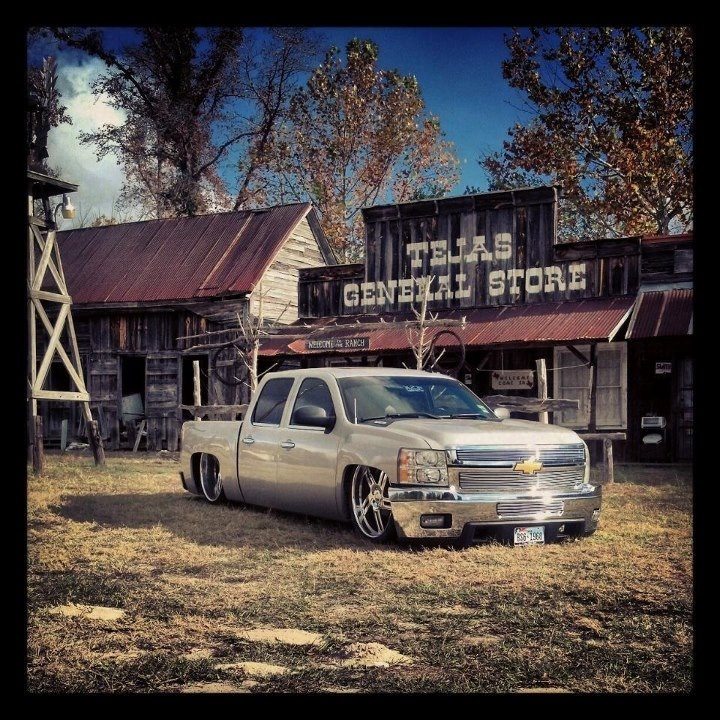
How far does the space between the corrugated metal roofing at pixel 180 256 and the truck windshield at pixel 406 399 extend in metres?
16.0

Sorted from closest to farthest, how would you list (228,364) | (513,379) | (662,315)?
(662,315) < (513,379) < (228,364)

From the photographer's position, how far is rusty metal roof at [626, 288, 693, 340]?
19266 mm

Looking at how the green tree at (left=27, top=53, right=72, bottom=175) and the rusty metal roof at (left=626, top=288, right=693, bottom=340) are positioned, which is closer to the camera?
the green tree at (left=27, top=53, right=72, bottom=175)

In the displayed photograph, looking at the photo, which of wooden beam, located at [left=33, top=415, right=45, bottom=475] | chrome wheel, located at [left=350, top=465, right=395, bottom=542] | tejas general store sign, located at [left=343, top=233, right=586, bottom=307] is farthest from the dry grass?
tejas general store sign, located at [left=343, top=233, right=586, bottom=307]

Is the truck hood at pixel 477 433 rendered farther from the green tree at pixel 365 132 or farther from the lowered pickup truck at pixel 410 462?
the green tree at pixel 365 132

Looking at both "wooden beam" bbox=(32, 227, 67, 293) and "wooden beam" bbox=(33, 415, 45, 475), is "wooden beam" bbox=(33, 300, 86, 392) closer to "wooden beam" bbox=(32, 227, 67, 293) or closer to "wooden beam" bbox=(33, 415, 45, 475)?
"wooden beam" bbox=(32, 227, 67, 293)

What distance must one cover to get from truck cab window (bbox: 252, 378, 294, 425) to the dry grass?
1.13m

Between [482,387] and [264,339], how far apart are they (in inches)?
235

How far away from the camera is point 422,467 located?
870 cm

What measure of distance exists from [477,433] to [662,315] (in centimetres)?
1220

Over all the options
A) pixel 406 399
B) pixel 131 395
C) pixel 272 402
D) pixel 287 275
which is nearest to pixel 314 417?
pixel 406 399

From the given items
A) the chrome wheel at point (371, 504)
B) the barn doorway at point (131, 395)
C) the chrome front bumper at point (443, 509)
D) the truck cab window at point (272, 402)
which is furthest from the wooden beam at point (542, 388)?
the barn doorway at point (131, 395)

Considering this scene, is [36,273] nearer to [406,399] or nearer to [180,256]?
[180,256]

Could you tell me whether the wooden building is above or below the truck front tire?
above
